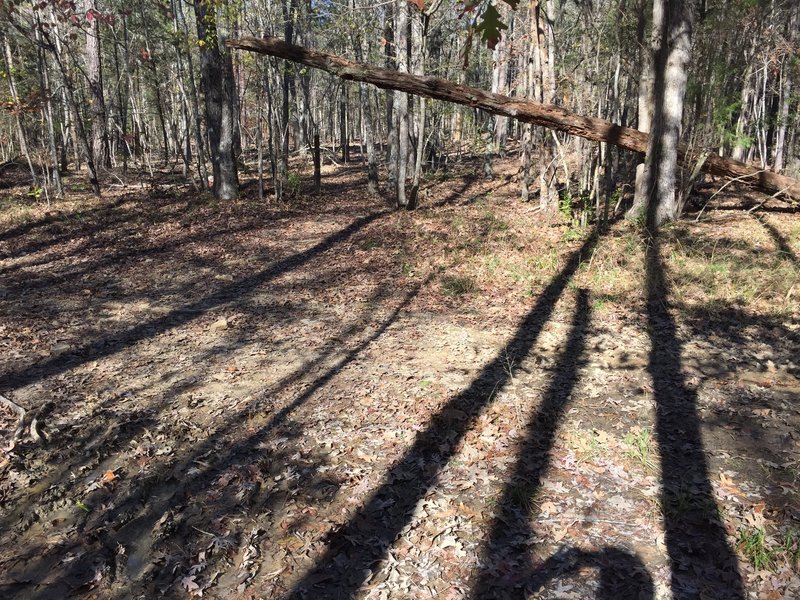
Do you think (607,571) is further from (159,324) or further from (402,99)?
(402,99)

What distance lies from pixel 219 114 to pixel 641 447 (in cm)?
1590

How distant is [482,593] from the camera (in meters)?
3.46

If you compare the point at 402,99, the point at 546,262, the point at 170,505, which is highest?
the point at 402,99

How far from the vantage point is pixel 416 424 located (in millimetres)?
5379

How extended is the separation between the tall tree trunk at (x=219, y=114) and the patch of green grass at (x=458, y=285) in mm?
10028

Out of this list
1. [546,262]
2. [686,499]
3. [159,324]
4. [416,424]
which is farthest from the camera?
[546,262]

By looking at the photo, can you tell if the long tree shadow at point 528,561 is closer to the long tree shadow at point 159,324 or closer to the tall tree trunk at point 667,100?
the long tree shadow at point 159,324

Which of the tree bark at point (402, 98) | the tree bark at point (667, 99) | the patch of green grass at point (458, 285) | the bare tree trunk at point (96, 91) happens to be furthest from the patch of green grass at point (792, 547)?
the bare tree trunk at point (96, 91)

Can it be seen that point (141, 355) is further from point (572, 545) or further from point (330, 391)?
point (572, 545)

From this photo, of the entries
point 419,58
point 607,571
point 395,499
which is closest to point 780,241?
point 607,571

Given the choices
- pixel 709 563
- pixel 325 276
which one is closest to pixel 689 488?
pixel 709 563

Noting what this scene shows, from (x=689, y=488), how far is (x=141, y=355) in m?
6.56

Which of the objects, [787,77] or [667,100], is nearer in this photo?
[667,100]

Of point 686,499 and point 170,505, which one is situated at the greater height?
point 686,499
